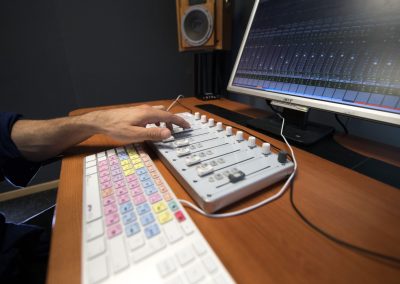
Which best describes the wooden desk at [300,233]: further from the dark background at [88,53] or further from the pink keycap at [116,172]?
the dark background at [88,53]

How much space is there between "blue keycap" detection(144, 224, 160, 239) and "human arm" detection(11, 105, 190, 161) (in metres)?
0.24

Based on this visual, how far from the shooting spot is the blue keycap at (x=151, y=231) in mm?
239

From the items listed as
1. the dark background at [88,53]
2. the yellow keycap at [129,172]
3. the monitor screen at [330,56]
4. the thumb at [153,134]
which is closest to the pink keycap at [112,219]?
the yellow keycap at [129,172]

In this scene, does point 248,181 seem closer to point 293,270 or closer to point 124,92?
point 293,270

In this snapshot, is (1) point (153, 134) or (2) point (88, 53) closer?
(1) point (153, 134)

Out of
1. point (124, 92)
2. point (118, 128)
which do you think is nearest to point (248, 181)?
point (118, 128)

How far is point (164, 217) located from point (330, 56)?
0.53 metres

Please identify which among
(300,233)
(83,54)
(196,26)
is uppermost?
(196,26)

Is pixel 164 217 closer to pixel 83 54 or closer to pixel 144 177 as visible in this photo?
pixel 144 177

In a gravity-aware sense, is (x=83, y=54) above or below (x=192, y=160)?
above

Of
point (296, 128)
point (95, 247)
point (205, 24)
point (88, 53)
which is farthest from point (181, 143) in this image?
point (88, 53)

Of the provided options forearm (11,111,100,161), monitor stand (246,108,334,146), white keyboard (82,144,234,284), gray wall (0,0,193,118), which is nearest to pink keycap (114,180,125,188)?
white keyboard (82,144,234,284)

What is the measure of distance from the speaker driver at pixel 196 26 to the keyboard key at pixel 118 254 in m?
0.97

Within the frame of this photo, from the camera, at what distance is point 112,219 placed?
0.26 m
